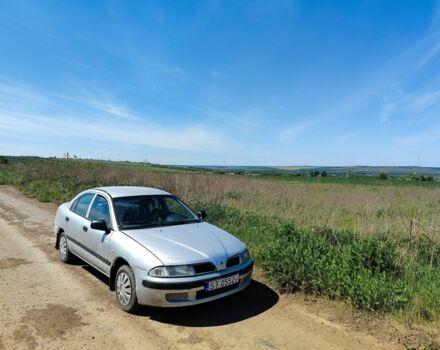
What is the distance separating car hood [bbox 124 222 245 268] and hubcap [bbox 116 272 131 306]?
1.66 ft

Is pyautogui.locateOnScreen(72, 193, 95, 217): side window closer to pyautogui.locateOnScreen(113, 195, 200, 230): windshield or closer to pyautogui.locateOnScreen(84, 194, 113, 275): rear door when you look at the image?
pyautogui.locateOnScreen(84, 194, 113, 275): rear door

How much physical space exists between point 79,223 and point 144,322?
8.36 feet

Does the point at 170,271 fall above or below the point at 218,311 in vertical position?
above

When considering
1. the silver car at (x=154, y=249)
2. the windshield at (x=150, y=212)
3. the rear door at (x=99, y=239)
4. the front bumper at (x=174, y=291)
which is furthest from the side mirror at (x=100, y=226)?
the front bumper at (x=174, y=291)

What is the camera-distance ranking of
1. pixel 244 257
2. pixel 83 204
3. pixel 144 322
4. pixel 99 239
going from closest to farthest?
1. pixel 144 322
2. pixel 244 257
3. pixel 99 239
4. pixel 83 204

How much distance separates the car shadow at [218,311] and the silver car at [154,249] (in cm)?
26

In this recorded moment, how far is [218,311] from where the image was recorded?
4.45 m

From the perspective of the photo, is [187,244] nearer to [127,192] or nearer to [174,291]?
[174,291]

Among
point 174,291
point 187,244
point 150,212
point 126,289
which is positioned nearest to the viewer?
point 174,291

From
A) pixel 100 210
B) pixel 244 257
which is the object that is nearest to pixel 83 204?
pixel 100 210

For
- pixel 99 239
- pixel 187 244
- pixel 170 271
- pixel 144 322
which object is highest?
pixel 187 244

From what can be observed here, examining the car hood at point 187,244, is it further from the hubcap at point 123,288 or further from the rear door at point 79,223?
the rear door at point 79,223

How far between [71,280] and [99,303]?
3.71ft

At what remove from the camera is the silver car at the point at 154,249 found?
13.3 ft
